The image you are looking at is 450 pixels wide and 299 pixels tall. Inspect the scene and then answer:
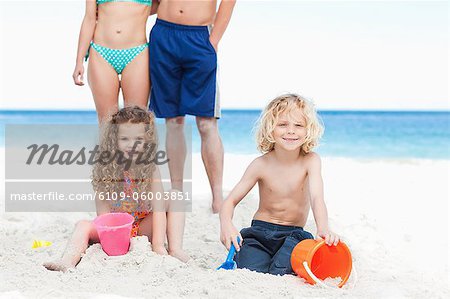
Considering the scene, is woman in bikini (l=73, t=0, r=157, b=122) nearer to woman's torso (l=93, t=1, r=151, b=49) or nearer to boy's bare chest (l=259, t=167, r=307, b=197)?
woman's torso (l=93, t=1, r=151, b=49)

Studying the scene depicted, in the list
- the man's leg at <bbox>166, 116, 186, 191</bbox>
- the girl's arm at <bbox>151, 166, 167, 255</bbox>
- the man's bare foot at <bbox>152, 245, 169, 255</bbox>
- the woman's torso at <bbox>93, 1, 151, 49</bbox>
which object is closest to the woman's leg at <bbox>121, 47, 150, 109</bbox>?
the woman's torso at <bbox>93, 1, 151, 49</bbox>

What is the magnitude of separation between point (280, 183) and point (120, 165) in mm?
859

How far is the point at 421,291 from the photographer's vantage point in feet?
8.52

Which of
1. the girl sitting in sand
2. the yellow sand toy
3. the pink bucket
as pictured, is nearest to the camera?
the pink bucket

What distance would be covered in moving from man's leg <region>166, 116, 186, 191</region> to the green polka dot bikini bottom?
1.88 ft

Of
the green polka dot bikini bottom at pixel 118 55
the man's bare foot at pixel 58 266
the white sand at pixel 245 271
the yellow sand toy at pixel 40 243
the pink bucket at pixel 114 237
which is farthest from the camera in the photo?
the green polka dot bikini bottom at pixel 118 55

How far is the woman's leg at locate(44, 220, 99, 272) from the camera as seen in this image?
103 inches

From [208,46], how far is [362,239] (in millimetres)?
1613

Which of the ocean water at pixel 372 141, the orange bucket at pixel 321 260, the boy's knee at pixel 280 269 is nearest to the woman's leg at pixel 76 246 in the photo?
the boy's knee at pixel 280 269

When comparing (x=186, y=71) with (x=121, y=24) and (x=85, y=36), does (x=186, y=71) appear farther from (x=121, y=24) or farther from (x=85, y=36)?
(x=85, y=36)

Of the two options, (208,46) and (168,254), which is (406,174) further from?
(168,254)

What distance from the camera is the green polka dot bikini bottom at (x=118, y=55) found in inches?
140

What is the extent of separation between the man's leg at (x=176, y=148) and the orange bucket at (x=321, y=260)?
1502 mm

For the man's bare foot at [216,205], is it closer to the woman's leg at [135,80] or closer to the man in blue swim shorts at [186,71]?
the man in blue swim shorts at [186,71]
